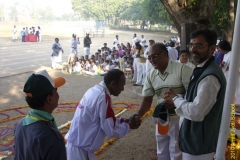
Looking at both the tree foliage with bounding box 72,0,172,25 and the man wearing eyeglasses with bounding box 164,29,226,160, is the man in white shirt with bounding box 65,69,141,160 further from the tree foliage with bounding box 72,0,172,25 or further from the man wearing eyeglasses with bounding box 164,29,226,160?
the tree foliage with bounding box 72,0,172,25

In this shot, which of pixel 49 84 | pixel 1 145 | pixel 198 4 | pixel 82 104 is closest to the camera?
pixel 49 84

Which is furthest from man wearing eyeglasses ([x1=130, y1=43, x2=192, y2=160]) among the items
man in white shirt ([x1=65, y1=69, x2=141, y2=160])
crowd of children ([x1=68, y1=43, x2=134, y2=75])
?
crowd of children ([x1=68, y1=43, x2=134, y2=75])

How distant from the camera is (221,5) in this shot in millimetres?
15852

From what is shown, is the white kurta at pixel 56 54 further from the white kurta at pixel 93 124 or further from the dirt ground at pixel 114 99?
the white kurta at pixel 93 124

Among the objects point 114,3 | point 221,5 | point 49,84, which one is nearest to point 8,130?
point 49,84

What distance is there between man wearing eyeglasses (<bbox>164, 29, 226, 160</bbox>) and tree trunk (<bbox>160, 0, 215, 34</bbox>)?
12.8 ft

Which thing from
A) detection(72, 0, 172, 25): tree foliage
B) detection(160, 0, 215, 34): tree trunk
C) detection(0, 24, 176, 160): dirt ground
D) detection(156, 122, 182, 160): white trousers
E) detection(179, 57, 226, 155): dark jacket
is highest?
detection(72, 0, 172, 25): tree foliage

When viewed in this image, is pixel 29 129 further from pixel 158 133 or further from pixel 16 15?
pixel 16 15

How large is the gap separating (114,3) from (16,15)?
3847cm

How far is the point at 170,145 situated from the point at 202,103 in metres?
1.58

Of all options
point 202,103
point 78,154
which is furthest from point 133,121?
point 202,103

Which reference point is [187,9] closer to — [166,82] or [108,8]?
[166,82]

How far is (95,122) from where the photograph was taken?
118 inches

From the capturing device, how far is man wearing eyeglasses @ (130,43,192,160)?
11.6ft
